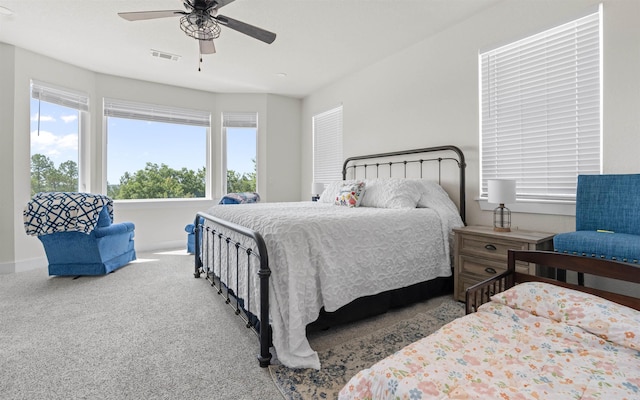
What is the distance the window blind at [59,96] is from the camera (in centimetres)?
408

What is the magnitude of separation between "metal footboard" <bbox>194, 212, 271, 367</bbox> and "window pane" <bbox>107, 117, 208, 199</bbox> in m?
2.22

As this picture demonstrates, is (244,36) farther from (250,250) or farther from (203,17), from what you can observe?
(250,250)

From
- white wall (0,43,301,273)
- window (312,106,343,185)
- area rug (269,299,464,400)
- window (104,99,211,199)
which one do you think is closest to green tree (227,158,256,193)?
white wall (0,43,301,273)

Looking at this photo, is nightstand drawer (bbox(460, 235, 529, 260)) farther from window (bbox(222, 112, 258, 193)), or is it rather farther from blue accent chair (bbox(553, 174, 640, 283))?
window (bbox(222, 112, 258, 193))

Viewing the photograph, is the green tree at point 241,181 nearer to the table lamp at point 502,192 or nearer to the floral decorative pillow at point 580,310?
the table lamp at point 502,192

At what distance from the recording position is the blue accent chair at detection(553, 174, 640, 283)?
181cm

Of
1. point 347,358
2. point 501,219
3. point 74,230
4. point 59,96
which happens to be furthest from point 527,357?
point 59,96

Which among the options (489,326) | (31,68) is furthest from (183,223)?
(489,326)

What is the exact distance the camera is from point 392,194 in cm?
301

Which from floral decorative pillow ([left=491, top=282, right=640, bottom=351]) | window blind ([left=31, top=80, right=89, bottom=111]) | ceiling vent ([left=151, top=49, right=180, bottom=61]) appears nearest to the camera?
floral decorative pillow ([left=491, top=282, right=640, bottom=351])

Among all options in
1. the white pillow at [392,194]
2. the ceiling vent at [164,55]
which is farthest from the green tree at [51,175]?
the white pillow at [392,194]

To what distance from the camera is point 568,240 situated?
198 cm

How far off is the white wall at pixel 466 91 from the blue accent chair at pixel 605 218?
222mm

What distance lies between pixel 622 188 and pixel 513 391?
1985 millimetres
